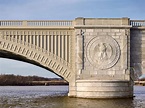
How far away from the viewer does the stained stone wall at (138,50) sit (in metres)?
37.8

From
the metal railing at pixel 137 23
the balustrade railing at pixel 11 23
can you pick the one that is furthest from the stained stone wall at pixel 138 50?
the balustrade railing at pixel 11 23

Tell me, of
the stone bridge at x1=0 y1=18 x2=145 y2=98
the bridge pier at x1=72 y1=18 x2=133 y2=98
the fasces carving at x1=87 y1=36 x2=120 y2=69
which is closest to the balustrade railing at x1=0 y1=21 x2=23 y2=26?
the stone bridge at x1=0 y1=18 x2=145 y2=98

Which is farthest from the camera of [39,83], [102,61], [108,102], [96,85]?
[39,83]

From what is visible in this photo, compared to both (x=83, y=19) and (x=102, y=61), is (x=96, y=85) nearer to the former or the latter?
(x=102, y=61)

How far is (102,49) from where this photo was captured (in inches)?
1441

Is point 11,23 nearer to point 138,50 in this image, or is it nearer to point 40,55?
point 40,55

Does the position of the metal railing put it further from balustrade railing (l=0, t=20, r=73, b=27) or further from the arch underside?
the arch underside

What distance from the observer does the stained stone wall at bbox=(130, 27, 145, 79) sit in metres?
37.8

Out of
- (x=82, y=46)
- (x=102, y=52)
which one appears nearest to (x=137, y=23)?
(x=102, y=52)

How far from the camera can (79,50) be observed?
121 feet

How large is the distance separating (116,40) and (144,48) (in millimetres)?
2938

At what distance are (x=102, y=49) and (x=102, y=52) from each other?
10.6 inches

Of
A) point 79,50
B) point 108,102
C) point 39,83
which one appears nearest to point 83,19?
point 79,50

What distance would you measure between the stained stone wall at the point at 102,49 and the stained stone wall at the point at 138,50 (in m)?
0.91
